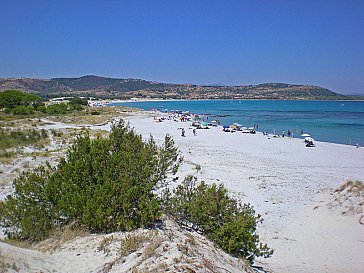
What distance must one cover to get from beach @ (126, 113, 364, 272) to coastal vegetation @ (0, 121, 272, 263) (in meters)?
1.95

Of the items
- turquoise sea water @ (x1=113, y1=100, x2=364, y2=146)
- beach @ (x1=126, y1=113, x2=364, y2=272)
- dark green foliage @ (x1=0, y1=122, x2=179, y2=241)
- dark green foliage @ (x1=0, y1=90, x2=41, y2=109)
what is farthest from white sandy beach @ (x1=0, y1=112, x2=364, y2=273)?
dark green foliage @ (x1=0, y1=90, x2=41, y2=109)

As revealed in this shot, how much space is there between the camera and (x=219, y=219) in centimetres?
737

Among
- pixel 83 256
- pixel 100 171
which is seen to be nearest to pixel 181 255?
pixel 83 256

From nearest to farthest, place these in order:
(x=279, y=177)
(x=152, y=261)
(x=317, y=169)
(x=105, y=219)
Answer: (x=152, y=261), (x=105, y=219), (x=279, y=177), (x=317, y=169)

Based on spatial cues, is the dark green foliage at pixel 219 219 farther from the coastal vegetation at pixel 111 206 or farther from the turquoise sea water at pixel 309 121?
the turquoise sea water at pixel 309 121

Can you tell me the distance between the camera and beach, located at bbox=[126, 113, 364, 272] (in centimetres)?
937

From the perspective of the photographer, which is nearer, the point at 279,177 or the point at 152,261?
the point at 152,261

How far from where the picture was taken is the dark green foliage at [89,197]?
7.07 metres

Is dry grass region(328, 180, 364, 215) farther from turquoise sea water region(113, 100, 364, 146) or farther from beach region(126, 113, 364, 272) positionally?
turquoise sea water region(113, 100, 364, 146)

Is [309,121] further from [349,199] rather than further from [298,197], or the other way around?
[349,199]

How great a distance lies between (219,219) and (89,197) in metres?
2.86

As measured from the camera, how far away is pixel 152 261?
4848mm

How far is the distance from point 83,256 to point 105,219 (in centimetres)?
116

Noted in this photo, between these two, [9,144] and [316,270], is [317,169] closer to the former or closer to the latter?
[316,270]
